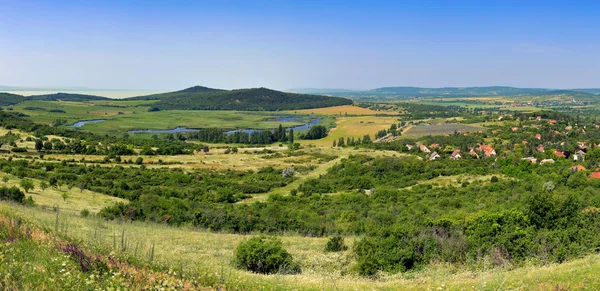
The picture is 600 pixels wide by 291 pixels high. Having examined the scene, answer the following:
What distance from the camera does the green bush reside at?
12766mm

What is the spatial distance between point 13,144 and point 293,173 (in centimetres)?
5206

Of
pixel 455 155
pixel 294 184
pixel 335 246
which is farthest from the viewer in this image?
pixel 455 155

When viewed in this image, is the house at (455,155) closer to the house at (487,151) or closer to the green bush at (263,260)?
the house at (487,151)

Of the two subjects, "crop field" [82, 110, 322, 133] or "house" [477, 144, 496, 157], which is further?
"crop field" [82, 110, 322, 133]

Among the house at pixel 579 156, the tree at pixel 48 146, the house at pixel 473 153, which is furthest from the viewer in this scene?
the tree at pixel 48 146

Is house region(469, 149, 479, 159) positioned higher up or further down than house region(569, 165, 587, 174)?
further down

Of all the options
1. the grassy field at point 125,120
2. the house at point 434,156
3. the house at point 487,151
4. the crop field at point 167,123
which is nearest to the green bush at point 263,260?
the house at point 434,156

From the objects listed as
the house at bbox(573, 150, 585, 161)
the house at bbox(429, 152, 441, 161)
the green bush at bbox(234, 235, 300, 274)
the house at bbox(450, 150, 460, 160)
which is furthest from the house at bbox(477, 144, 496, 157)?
the green bush at bbox(234, 235, 300, 274)

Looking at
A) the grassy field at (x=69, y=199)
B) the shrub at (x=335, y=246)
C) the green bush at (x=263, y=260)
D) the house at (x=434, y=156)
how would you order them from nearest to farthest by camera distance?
the green bush at (x=263, y=260) → the shrub at (x=335, y=246) → the grassy field at (x=69, y=199) → the house at (x=434, y=156)

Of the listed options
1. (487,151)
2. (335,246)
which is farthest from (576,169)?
(335,246)

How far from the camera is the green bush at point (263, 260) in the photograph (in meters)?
12.8

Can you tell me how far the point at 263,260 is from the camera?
12.8 meters

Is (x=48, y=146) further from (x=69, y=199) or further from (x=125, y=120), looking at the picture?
(x=125, y=120)

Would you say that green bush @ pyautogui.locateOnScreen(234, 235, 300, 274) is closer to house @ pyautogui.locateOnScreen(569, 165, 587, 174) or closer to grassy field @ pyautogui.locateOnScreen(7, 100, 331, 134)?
house @ pyautogui.locateOnScreen(569, 165, 587, 174)
